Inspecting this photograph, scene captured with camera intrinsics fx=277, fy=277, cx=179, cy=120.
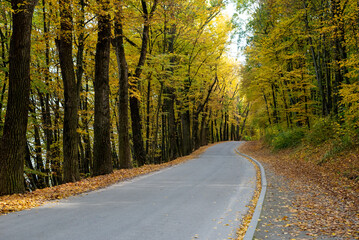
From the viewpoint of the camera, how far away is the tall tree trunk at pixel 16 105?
→ 27.8 ft

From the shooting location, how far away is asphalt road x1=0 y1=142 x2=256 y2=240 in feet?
16.1

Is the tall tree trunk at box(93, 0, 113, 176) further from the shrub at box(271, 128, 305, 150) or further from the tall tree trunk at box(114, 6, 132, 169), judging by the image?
the shrub at box(271, 128, 305, 150)

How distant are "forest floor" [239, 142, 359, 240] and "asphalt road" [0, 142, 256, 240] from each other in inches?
29.5

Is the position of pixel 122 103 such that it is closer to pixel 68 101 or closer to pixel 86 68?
pixel 68 101

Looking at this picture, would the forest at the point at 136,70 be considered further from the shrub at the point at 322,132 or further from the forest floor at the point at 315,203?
the forest floor at the point at 315,203

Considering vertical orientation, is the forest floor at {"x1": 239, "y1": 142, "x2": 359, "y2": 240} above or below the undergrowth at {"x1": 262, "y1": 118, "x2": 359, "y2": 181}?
below

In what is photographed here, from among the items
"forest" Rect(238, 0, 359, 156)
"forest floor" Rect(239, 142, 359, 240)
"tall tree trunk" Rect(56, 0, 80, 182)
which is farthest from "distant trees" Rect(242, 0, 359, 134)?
"tall tree trunk" Rect(56, 0, 80, 182)

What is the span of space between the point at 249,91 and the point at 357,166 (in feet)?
68.7

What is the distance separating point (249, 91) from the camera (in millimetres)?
30672

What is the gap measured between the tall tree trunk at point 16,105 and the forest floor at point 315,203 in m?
7.33

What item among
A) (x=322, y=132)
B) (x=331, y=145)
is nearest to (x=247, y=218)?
(x=331, y=145)

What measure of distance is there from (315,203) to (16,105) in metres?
9.18

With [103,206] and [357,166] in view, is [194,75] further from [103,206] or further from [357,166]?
[103,206]

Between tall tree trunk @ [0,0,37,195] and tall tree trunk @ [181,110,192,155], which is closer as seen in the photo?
tall tree trunk @ [0,0,37,195]
